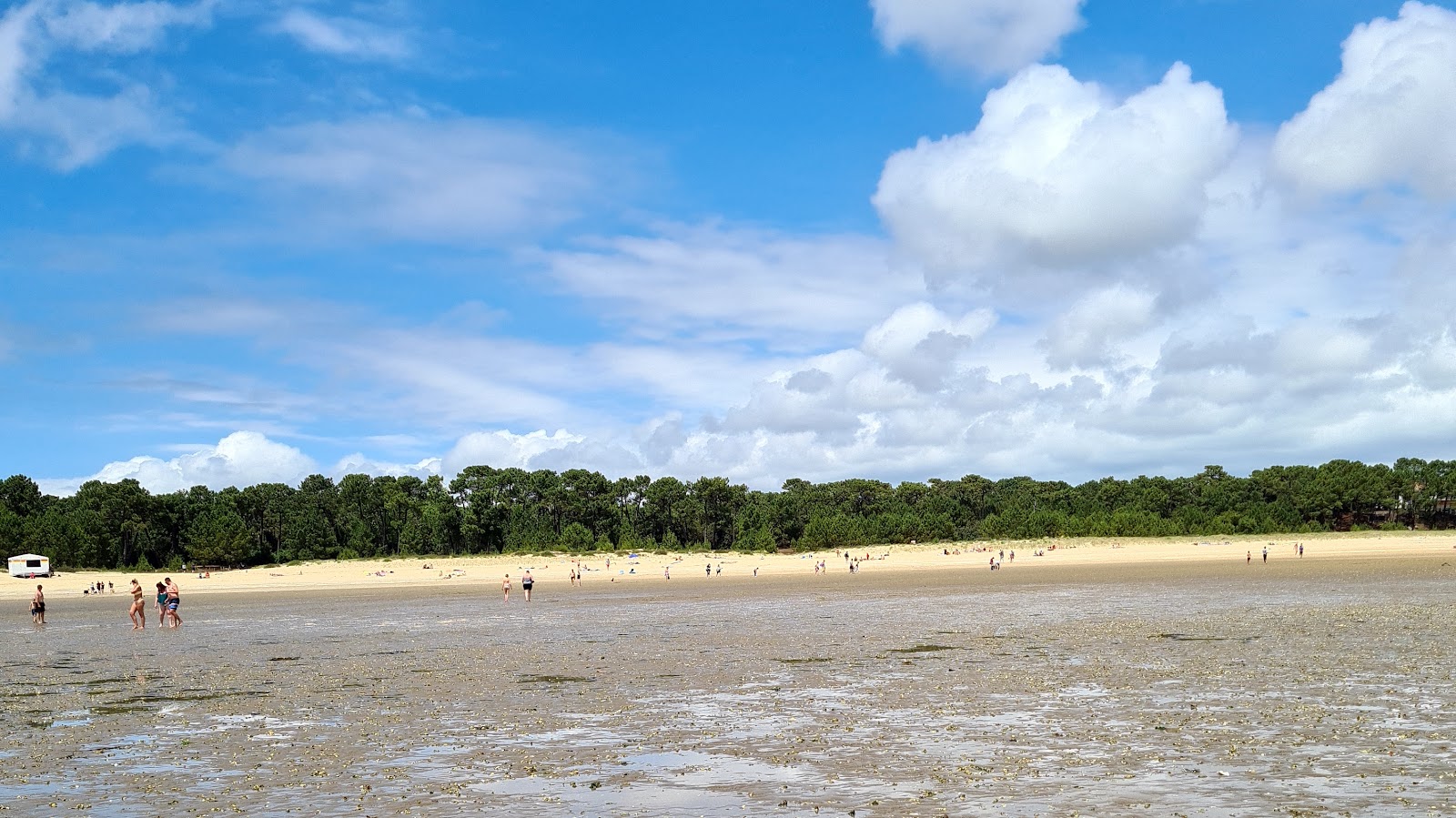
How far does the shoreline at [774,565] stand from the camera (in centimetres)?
10088

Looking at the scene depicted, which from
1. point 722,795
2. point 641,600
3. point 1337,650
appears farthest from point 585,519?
point 722,795

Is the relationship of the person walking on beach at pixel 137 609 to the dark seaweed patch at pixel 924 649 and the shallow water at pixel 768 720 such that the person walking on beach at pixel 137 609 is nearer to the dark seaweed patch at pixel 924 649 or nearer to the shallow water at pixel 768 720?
the shallow water at pixel 768 720

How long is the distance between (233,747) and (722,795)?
9493mm

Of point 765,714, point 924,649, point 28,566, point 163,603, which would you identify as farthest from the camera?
point 28,566

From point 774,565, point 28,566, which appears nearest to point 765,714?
point 774,565

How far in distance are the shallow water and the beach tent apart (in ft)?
293

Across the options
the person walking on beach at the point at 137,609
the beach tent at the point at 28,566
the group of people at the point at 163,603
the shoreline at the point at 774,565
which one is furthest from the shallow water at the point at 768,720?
the beach tent at the point at 28,566

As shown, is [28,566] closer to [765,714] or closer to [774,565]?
[774,565]

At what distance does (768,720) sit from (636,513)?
544 feet

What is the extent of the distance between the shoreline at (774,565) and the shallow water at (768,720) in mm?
46574

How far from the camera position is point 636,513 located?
185 m

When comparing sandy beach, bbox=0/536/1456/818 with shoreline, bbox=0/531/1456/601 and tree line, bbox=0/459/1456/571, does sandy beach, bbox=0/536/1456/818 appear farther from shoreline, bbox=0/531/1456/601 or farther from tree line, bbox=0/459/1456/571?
tree line, bbox=0/459/1456/571

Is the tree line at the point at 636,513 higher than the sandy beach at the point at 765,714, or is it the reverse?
the tree line at the point at 636,513

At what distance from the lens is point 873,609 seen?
52656mm
